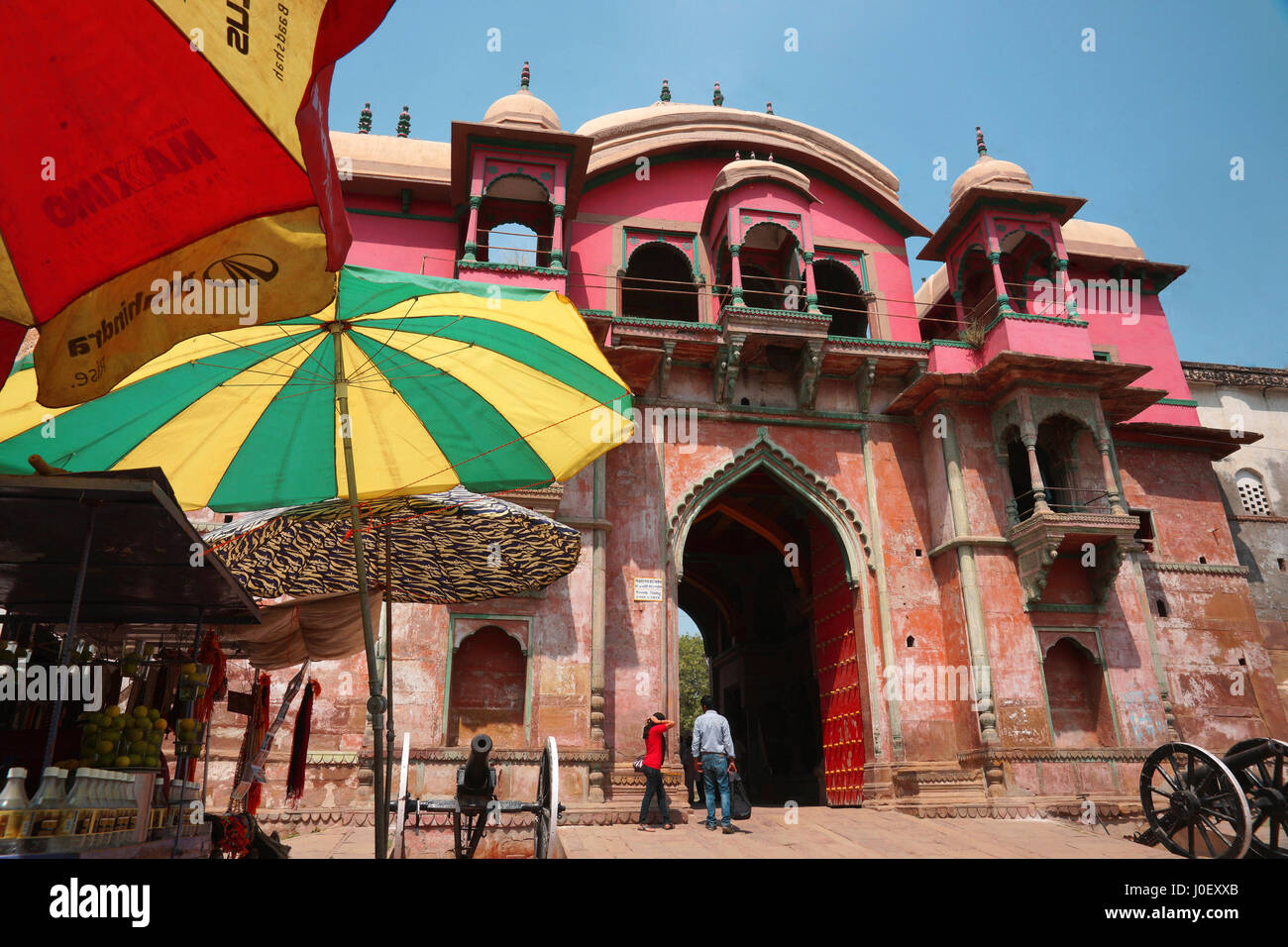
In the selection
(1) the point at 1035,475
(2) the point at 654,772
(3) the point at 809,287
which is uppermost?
(3) the point at 809,287

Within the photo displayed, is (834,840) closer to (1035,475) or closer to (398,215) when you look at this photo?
(1035,475)

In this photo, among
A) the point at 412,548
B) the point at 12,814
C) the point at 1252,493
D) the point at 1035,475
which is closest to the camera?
the point at 12,814

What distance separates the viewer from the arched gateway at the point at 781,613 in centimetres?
1245

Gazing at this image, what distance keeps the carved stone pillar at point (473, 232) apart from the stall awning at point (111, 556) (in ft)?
26.5

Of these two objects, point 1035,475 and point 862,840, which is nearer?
point 862,840

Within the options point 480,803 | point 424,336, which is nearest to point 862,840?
point 480,803

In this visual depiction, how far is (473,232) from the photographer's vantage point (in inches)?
476

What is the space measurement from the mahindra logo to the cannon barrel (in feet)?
15.5

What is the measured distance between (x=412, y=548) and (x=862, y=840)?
5730mm

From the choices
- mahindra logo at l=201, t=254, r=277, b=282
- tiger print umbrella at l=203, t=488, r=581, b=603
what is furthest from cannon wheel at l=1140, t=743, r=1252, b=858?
mahindra logo at l=201, t=254, r=277, b=282

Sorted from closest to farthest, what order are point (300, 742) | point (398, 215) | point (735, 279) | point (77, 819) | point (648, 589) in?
point (77, 819), point (300, 742), point (648, 589), point (735, 279), point (398, 215)

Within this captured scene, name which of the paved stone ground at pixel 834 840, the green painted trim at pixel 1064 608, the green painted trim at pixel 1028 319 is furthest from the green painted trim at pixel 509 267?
the green painted trim at pixel 1064 608
